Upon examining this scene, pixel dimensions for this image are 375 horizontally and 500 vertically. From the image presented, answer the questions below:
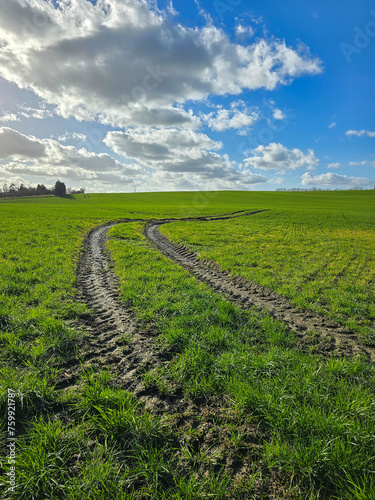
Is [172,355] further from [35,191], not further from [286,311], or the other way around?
[35,191]

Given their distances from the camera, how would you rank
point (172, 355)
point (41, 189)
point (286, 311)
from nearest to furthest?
point (172, 355), point (286, 311), point (41, 189)

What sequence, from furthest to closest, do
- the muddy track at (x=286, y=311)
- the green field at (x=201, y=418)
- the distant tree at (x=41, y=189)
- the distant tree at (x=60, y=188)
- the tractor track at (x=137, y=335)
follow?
1. the distant tree at (x=41, y=189)
2. the distant tree at (x=60, y=188)
3. the muddy track at (x=286, y=311)
4. the tractor track at (x=137, y=335)
5. the green field at (x=201, y=418)

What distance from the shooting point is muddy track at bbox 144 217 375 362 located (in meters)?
5.61

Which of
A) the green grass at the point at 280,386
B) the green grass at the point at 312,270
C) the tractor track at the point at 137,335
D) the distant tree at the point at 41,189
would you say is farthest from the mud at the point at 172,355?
the distant tree at the point at 41,189

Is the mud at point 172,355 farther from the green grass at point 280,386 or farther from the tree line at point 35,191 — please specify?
the tree line at point 35,191

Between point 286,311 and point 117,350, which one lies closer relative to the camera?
point 117,350

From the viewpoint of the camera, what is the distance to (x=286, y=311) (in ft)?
24.7

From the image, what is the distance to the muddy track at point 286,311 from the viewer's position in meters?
5.61

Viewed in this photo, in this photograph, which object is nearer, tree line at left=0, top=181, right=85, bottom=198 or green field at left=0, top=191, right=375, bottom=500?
green field at left=0, top=191, right=375, bottom=500

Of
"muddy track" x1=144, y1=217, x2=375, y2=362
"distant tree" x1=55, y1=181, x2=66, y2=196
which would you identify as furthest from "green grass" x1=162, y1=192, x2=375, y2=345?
"distant tree" x1=55, y1=181, x2=66, y2=196

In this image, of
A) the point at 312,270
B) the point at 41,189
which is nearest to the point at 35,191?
the point at 41,189

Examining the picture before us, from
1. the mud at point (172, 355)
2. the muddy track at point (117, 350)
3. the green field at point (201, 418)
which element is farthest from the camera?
the muddy track at point (117, 350)

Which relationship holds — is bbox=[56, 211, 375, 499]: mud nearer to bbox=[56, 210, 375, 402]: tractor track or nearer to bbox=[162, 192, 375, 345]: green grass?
bbox=[56, 210, 375, 402]: tractor track

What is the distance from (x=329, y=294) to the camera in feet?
28.8
